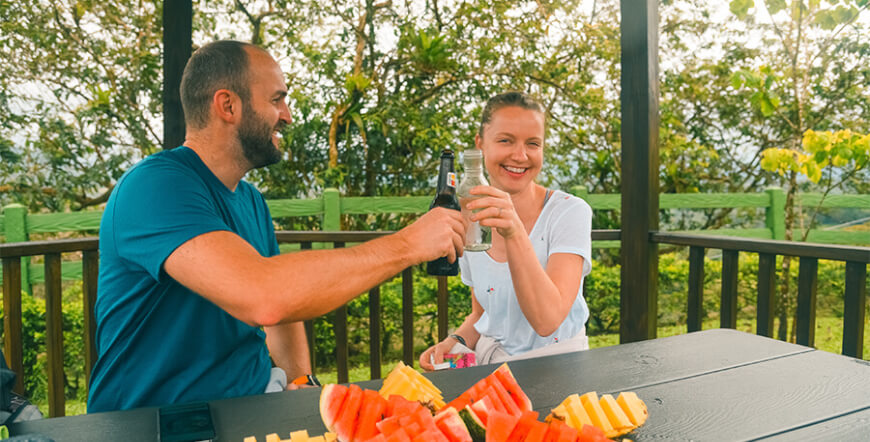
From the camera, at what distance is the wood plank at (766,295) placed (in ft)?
7.55

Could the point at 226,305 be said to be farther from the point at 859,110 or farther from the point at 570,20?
the point at 859,110

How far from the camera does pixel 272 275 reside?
1074 millimetres

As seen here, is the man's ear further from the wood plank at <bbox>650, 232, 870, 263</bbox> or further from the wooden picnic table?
the wood plank at <bbox>650, 232, 870, 263</bbox>

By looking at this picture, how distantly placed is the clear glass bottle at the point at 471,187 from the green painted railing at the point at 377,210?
3635 millimetres

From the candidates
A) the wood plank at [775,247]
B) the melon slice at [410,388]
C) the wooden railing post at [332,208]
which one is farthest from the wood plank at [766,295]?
the wooden railing post at [332,208]

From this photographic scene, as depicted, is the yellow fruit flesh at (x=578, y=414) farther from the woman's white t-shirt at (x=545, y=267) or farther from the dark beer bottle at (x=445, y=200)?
the woman's white t-shirt at (x=545, y=267)

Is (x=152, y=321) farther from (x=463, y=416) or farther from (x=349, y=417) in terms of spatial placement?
(x=463, y=416)

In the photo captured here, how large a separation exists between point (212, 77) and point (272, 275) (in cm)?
67

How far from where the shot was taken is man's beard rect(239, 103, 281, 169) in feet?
5.00

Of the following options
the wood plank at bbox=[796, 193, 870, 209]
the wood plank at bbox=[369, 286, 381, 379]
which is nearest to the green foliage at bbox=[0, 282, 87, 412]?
the wood plank at bbox=[369, 286, 381, 379]

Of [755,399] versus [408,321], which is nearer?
[755,399]

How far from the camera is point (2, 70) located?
212 inches

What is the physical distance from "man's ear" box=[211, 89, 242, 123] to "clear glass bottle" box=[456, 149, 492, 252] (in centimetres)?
59

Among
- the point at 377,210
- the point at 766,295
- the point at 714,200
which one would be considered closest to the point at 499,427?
the point at 766,295
